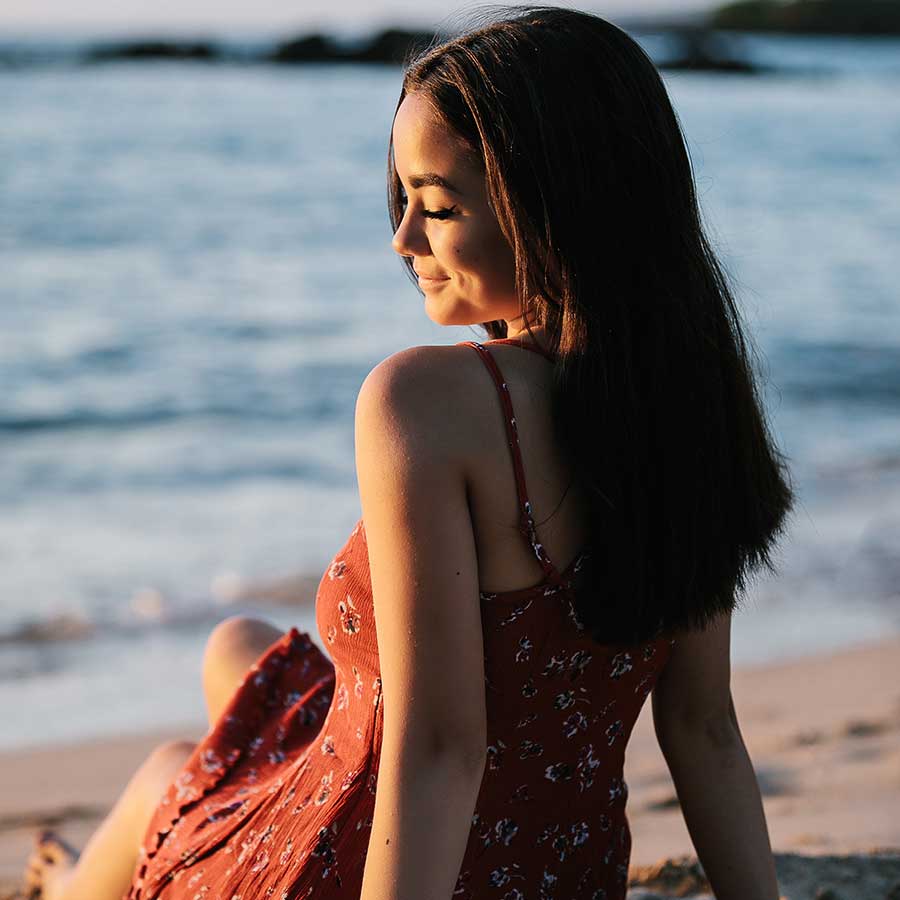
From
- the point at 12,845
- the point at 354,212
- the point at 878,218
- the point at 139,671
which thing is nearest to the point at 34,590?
the point at 139,671

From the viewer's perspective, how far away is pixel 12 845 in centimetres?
318

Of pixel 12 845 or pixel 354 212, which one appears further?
pixel 354 212

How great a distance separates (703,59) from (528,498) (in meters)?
41.6

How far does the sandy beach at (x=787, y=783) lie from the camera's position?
2.55 metres

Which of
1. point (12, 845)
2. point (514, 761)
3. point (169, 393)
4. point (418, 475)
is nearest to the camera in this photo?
point (418, 475)

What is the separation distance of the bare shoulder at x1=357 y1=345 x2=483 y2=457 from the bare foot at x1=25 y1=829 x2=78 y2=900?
4.87ft

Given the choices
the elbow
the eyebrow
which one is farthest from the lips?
the elbow

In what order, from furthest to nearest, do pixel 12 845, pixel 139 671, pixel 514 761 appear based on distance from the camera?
pixel 139 671 → pixel 12 845 → pixel 514 761

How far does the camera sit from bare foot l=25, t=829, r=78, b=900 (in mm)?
2485

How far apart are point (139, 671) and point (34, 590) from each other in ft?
2.88

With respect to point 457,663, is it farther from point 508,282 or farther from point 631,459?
point 508,282

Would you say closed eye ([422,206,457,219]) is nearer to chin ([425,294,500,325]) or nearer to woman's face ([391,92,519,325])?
woman's face ([391,92,519,325])

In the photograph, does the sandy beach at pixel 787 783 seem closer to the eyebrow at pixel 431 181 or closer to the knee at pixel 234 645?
the knee at pixel 234 645

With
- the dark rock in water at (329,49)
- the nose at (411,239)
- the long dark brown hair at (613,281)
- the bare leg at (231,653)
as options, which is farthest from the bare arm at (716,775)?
the dark rock in water at (329,49)
